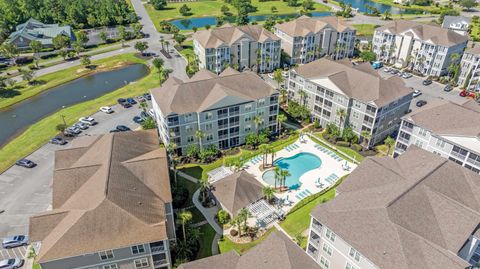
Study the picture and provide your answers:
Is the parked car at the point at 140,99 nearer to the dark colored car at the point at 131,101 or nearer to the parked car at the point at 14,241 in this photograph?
the dark colored car at the point at 131,101

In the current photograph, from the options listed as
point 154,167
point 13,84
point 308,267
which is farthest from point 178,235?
point 13,84

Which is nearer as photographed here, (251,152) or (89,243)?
(89,243)

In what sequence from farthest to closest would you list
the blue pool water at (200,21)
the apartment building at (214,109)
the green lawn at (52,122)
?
the blue pool water at (200,21) < the green lawn at (52,122) < the apartment building at (214,109)

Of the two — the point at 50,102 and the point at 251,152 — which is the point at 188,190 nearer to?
the point at 251,152

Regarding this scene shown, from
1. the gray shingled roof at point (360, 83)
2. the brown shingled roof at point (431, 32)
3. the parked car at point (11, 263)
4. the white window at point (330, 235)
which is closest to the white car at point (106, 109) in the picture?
the parked car at point (11, 263)

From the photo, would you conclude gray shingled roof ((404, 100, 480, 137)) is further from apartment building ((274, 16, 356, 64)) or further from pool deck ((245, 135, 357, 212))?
apartment building ((274, 16, 356, 64))

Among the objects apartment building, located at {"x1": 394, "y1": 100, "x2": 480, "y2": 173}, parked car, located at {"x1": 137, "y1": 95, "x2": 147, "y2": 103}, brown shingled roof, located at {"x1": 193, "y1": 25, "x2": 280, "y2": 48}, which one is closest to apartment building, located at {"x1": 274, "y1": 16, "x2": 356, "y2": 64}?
brown shingled roof, located at {"x1": 193, "y1": 25, "x2": 280, "y2": 48}
